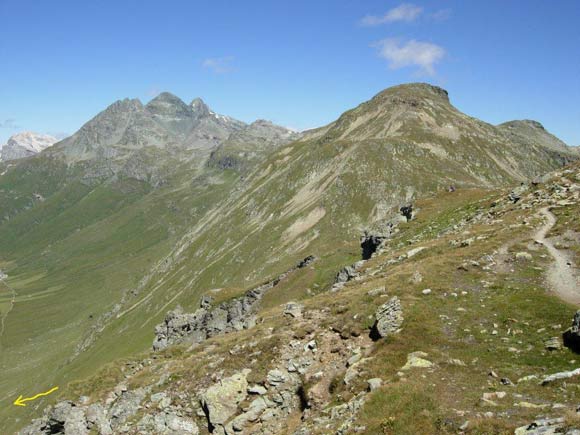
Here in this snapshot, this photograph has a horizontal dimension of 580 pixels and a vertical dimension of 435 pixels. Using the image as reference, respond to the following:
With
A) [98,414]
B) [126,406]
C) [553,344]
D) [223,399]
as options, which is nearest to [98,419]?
[98,414]

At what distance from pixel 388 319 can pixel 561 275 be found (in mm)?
14684

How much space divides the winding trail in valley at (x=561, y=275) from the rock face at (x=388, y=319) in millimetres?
11203

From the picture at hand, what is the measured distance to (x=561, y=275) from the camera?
3300cm

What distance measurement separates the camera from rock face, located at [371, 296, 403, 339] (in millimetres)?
28991

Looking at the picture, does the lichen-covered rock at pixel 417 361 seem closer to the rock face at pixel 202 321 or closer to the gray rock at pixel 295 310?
the gray rock at pixel 295 310

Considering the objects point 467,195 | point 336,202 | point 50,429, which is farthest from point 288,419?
point 336,202

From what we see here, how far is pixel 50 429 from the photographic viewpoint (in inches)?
1544

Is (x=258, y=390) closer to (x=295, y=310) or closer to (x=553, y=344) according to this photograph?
(x=295, y=310)

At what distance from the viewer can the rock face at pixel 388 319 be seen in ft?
95.1

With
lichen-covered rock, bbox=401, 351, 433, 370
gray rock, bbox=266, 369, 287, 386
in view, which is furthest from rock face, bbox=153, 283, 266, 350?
lichen-covered rock, bbox=401, 351, 433, 370

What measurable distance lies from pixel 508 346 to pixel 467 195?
7201 cm

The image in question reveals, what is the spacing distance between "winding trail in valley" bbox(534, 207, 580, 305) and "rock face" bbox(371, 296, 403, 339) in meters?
11.2

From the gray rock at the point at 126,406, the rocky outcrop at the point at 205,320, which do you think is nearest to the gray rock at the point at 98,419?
the gray rock at the point at 126,406

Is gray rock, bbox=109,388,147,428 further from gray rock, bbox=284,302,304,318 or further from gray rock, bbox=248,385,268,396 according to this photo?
gray rock, bbox=284,302,304,318
